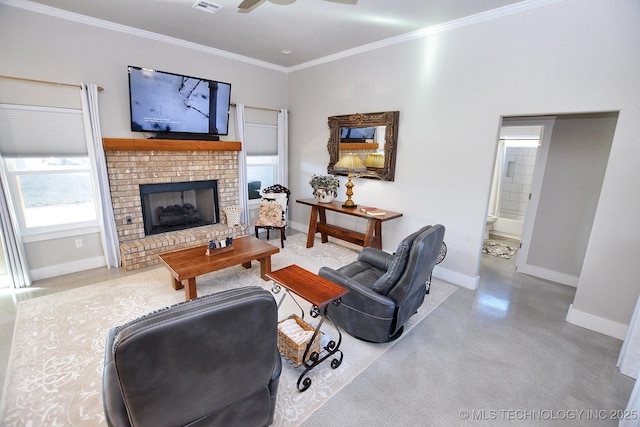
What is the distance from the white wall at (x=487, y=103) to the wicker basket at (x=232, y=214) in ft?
6.55

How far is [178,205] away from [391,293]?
380 centimetres

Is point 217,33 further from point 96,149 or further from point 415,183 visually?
point 415,183

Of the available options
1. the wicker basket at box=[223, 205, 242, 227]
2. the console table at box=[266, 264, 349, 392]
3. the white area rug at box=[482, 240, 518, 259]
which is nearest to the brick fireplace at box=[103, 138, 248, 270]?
the wicker basket at box=[223, 205, 242, 227]

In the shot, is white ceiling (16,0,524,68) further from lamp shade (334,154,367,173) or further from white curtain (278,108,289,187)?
lamp shade (334,154,367,173)

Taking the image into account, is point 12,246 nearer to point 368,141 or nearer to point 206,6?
point 206,6

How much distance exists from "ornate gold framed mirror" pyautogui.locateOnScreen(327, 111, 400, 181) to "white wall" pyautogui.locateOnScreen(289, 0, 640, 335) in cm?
13

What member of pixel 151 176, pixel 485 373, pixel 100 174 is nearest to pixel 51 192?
pixel 100 174

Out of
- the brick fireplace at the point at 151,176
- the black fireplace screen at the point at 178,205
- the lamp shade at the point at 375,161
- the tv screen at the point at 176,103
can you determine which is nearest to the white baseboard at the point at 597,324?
the lamp shade at the point at 375,161

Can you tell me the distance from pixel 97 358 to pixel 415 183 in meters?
3.82

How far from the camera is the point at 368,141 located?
4.32 m

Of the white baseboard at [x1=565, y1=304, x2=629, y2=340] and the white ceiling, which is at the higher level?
the white ceiling

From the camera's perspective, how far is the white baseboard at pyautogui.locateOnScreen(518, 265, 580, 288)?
366cm

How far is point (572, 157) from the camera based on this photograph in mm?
3533

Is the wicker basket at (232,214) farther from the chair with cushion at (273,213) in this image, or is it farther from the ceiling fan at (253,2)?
the ceiling fan at (253,2)
